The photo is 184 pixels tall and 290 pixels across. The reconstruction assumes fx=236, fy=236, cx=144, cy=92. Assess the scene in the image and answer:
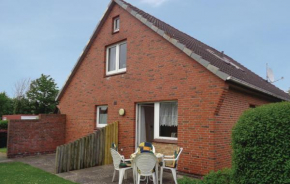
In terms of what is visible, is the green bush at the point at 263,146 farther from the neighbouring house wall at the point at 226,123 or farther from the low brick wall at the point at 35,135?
the low brick wall at the point at 35,135

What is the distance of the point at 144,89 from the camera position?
31.1 feet

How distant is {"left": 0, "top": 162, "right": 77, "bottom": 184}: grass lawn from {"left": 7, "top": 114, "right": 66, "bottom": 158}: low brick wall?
7.67 ft

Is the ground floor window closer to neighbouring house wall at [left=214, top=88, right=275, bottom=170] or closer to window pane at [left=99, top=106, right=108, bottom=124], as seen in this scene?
neighbouring house wall at [left=214, top=88, right=275, bottom=170]

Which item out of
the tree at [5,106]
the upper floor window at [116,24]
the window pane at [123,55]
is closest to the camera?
the window pane at [123,55]

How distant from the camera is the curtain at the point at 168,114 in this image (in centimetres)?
863

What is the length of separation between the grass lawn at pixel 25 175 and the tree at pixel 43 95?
3204 centimetres

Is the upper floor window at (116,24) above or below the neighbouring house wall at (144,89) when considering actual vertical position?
above

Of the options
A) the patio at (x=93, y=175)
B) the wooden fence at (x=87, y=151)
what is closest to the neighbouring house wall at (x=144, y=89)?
the wooden fence at (x=87, y=151)

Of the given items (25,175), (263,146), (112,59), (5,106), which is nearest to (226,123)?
(263,146)

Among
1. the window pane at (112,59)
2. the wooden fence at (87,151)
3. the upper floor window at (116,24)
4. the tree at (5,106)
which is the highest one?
the upper floor window at (116,24)

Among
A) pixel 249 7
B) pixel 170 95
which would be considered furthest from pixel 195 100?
pixel 249 7

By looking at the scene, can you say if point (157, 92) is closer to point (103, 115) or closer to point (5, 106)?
point (103, 115)

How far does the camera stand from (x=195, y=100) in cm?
778

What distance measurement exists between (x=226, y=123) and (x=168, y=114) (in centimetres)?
208
